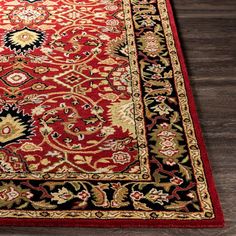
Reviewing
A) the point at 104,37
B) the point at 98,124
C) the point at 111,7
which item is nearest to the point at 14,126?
the point at 98,124

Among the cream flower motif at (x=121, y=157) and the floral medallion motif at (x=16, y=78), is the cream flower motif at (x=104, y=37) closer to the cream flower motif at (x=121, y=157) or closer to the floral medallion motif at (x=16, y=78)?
the floral medallion motif at (x=16, y=78)

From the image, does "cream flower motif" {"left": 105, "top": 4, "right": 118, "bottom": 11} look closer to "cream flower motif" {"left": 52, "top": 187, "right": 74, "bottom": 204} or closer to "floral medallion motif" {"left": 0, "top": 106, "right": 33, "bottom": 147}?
"floral medallion motif" {"left": 0, "top": 106, "right": 33, "bottom": 147}

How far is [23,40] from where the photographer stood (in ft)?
9.24

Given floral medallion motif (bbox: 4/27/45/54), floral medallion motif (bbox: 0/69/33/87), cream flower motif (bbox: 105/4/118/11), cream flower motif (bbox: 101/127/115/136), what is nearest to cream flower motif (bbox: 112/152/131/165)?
cream flower motif (bbox: 101/127/115/136)

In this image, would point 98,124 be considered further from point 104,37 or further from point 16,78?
point 104,37

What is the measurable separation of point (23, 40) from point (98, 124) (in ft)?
2.83

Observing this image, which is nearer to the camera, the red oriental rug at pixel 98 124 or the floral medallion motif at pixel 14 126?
the red oriental rug at pixel 98 124

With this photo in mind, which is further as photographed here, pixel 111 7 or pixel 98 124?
pixel 111 7

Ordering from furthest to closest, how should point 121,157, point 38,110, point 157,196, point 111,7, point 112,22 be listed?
point 111,7, point 112,22, point 38,110, point 121,157, point 157,196

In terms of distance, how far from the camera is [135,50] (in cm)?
274

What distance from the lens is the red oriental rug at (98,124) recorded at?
185 cm

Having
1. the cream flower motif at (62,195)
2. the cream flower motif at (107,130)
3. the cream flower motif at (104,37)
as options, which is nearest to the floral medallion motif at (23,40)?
the cream flower motif at (104,37)

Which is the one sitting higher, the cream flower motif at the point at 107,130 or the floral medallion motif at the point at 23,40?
the floral medallion motif at the point at 23,40

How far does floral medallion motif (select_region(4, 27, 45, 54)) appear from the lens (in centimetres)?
275
